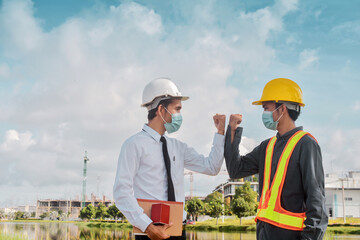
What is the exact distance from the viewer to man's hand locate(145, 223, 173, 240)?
120 inches

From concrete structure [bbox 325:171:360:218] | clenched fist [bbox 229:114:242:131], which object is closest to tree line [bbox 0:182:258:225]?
concrete structure [bbox 325:171:360:218]

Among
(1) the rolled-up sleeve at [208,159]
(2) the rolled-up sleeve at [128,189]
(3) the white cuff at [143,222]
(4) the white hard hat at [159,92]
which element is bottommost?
(3) the white cuff at [143,222]

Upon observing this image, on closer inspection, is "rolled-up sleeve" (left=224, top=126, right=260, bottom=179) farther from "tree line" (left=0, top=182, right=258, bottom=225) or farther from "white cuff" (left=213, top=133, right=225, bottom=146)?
"tree line" (left=0, top=182, right=258, bottom=225)

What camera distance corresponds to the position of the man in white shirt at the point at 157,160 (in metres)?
3.08

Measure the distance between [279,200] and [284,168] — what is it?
0.26m

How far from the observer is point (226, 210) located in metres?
50.0

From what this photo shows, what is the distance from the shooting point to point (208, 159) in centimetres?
368

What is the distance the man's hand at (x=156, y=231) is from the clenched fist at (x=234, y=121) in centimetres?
113

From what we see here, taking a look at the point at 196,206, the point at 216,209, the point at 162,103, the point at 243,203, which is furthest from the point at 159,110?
the point at 196,206

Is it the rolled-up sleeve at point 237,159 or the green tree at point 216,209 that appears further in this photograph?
the green tree at point 216,209

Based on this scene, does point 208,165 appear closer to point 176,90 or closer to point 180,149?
point 180,149

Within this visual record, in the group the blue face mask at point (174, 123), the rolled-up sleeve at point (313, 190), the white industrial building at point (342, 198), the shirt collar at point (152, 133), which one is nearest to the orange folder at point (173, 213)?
the shirt collar at point (152, 133)

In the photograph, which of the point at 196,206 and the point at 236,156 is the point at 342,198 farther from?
the point at 236,156

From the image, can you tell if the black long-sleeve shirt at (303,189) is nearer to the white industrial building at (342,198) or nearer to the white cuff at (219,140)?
the white cuff at (219,140)
